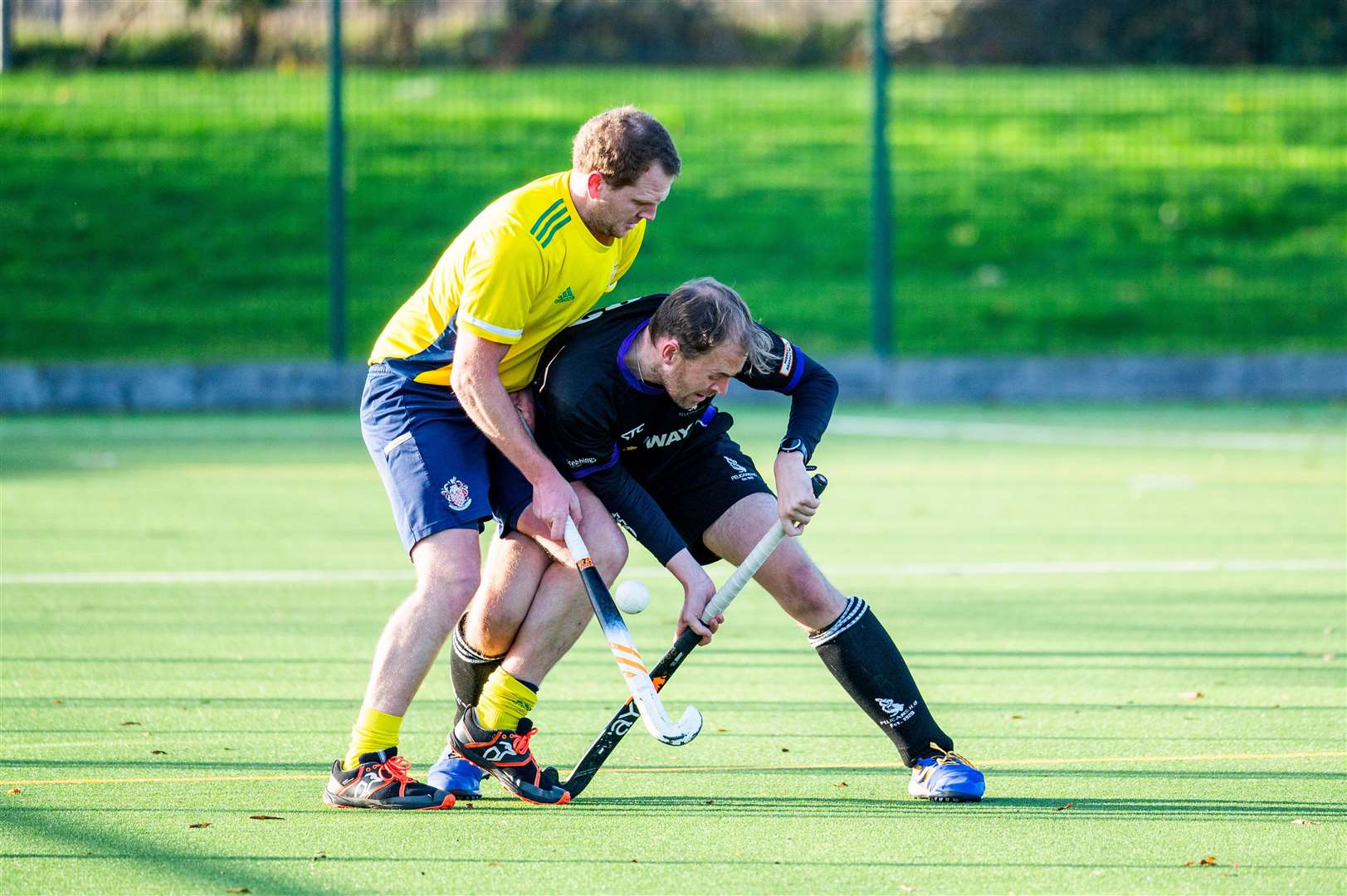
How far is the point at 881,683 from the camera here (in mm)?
4750

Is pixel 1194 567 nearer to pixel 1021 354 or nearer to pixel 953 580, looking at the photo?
pixel 953 580

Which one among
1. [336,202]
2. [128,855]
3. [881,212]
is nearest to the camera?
[128,855]

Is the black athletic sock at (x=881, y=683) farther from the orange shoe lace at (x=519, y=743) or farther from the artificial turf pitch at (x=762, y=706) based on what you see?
the orange shoe lace at (x=519, y=743)

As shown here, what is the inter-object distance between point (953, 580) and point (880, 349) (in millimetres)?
7925

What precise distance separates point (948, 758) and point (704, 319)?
4.13 ft

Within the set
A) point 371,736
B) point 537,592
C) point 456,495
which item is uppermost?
point 456,495

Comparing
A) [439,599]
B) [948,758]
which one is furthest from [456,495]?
[948,758]

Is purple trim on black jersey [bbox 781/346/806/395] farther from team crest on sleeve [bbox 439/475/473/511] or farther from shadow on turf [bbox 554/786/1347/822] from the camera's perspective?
shadow on turf [bbox 554/786/1347/822]

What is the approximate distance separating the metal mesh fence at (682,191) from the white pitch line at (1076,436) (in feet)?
7.45

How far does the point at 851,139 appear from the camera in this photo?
64.2ft

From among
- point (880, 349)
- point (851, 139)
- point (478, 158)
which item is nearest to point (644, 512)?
point (880, 349)

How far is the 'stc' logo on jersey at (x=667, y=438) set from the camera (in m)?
4.81

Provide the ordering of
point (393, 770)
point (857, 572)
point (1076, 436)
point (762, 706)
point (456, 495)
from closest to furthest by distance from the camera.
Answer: point (393, 770) → point (456, 495) → point (762, 706) → point (857, 572) → point (1076, 436)

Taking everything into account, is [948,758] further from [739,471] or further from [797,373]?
[797,373]
